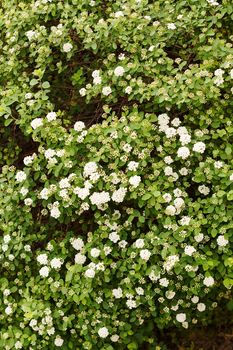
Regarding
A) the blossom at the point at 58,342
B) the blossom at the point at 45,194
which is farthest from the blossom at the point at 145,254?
the blossom at the point at 58,342

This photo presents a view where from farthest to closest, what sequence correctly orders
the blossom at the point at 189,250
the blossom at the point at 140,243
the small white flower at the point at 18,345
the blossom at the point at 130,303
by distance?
the small white flower at the point at 18,345, the blossom at the point at 130,303, the blossom at the point at 140,243, the blossom at the point at 189,250

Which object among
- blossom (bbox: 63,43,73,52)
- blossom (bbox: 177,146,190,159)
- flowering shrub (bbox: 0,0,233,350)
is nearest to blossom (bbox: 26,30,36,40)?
flowering shrub (bbox: 0,0,233,350)

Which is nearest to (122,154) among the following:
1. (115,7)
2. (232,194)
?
(232,194)

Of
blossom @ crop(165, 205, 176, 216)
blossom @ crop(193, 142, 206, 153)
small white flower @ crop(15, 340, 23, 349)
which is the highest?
blossom @ crop(193, 142, 206, 153)

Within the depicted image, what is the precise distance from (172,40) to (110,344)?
1.82m

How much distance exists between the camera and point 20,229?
3.05 meters

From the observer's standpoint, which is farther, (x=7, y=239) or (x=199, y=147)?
(x=7, y=239)

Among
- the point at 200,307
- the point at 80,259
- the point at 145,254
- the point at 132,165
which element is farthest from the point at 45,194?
the point at 200,307

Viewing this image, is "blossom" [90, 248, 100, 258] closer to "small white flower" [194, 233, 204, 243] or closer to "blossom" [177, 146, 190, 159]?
"small white flower" [194, 233, 204, 243]

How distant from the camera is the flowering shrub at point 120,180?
276 centimetres

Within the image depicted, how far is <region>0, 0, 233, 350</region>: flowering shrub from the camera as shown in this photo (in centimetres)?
276

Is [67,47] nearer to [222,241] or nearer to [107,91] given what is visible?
[107,91]

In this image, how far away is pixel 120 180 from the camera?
9.09 feet

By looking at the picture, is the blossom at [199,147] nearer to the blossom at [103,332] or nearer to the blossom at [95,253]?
the blossom at [95,253]
